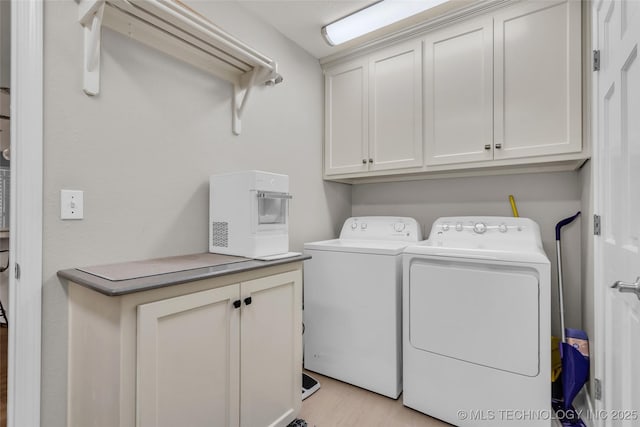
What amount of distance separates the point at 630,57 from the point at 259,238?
1.53m

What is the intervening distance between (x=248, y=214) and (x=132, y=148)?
24.6 inches

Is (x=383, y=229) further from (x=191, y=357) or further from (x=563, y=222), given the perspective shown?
(x=191, y=357)

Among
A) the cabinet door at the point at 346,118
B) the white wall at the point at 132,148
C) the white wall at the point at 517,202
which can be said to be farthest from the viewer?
the cabinet door at the point at 346,118

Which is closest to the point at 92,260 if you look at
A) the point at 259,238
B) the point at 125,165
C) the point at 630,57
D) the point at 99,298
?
the point at 99,298

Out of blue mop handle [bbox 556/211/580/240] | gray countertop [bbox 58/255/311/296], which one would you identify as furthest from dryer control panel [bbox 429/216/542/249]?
gray countertop [bbox 58/255/311/296]

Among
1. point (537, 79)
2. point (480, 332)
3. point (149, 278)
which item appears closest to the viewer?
point (149, 278)

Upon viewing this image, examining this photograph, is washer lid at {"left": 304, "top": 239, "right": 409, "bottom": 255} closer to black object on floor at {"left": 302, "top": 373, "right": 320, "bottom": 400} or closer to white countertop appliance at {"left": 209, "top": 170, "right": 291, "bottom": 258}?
white countertop appliance at {"left": 209, "top": 170, "right": 291, "bottom": 258}

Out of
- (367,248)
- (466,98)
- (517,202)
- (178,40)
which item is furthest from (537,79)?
(178,40)

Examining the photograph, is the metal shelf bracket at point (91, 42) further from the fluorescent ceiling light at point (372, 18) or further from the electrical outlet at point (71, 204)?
the fluorescent ceiling light at point (372, 18)

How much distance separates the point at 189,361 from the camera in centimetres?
111

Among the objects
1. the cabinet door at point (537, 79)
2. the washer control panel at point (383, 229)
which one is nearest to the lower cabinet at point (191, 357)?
the washer control panel at point (383, 229)

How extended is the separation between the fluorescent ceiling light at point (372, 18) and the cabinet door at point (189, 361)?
190 cm

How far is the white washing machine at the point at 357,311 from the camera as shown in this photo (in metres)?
1.87

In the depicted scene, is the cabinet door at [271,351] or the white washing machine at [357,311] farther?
the white washing machine at [357,311]
